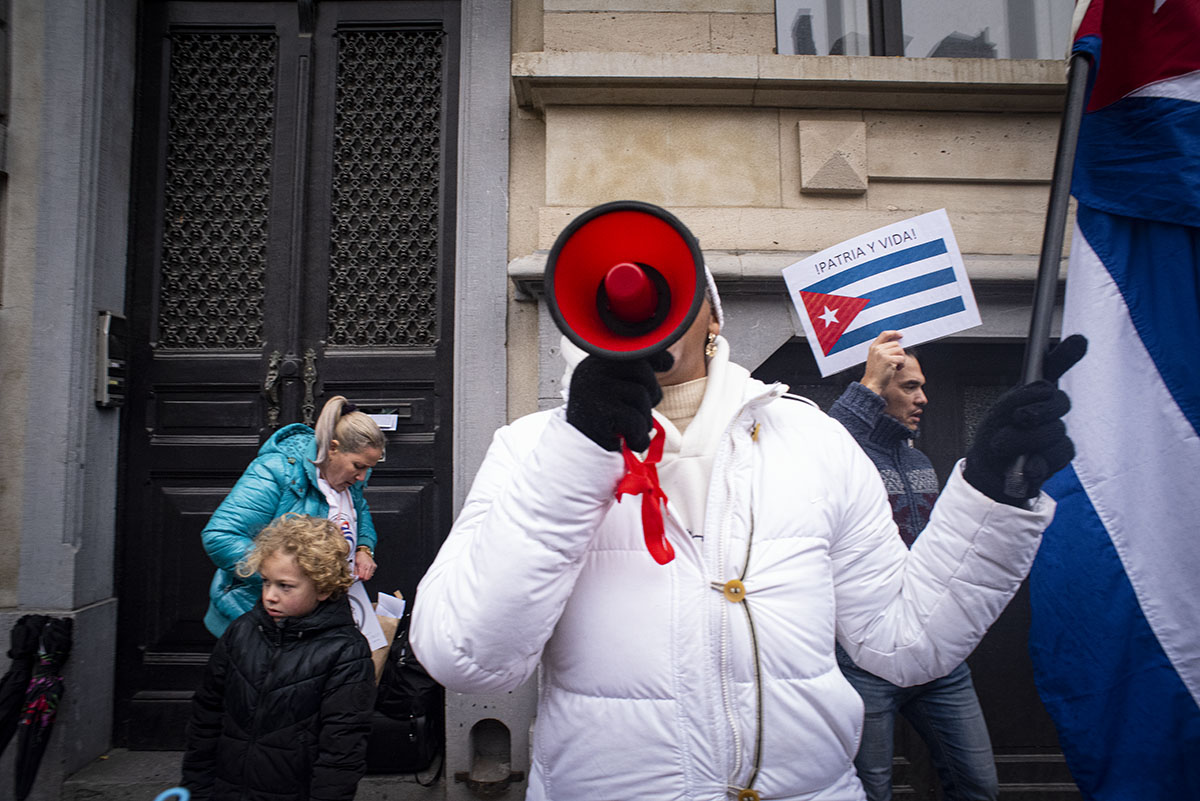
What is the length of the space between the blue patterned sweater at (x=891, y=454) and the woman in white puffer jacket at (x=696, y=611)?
130cm

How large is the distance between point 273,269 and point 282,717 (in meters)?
2.58

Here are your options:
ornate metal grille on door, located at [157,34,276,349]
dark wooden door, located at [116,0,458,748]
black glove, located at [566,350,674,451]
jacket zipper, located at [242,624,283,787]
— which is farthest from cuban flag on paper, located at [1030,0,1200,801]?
ornate metal grille on door, located at [157,34,276,349]

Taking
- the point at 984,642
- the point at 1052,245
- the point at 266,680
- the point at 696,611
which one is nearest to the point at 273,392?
the point at 266,680

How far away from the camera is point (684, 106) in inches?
142

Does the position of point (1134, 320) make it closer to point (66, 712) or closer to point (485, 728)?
point (485, 728)

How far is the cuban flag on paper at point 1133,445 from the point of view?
5.38 feet

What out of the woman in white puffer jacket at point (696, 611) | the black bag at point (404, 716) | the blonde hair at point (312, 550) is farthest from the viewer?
the black bag at point (404, 716)

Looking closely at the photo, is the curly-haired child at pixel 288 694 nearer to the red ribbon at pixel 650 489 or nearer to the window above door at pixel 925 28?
the red ribbon at pixel 650 489

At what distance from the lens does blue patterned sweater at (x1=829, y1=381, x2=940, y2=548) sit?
259 cm

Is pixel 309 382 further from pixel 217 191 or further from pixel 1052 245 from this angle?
pixel 1052 245

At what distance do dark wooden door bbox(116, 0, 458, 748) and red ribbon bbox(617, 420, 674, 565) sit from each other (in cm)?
288

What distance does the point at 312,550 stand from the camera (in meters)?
2.38

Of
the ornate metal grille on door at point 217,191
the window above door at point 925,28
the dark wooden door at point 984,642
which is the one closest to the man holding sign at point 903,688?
the dark wooden door at point 984,642

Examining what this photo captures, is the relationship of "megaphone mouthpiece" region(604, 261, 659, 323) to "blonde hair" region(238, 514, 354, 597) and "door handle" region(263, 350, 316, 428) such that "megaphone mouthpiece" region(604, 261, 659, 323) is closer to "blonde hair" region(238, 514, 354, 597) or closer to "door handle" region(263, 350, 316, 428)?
"blonde hair" region(238, 514, 354, 597)
